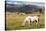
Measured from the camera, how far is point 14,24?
1413 millimetres

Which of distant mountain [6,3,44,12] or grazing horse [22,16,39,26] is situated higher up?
distant mountain [6,3,44,12]

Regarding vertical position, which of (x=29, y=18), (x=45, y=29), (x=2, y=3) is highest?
(x=2, y=3)

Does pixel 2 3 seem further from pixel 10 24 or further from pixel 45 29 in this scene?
pixel 45 29

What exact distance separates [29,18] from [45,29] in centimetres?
31

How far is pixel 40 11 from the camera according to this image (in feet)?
4.78

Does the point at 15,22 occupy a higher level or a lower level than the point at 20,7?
lower

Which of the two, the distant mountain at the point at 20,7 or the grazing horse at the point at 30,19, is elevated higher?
the distant mountain at the point at 20,7

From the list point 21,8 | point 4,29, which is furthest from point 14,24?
point 21,8

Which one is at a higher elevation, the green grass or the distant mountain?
the distant mountain

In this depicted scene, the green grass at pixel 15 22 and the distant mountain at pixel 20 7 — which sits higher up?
the distant mountain at pixel 20 7

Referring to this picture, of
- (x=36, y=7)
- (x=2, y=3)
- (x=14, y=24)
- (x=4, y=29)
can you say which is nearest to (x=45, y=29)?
(x=36, y=7)

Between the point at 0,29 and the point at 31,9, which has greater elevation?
the point at 31,9

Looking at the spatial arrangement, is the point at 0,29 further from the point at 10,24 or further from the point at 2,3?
the point at 2,3

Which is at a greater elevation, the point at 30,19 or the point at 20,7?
the point at 20,7
